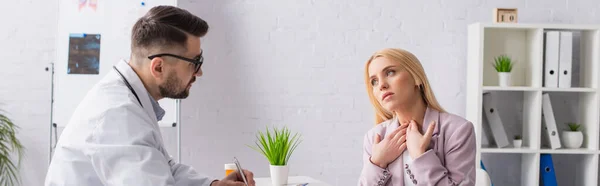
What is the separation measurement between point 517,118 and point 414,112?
2.28 meters

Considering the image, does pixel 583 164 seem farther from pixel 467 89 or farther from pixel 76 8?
pixel 76 8

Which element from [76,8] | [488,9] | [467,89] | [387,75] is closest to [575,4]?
[488,9]

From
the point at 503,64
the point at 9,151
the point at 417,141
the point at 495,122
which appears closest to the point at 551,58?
the point at 503,64

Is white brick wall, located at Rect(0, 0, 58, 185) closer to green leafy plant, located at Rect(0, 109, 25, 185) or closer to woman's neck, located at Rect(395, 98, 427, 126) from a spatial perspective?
green leafy plant, located at Rect(0, 109, 25, 185)

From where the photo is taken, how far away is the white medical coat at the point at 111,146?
Answer: 4.77ft

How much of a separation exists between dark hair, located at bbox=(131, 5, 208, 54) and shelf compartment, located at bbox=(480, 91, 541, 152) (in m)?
2.46

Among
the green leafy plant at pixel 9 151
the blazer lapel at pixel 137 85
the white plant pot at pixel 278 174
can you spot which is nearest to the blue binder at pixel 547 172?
the white plant pot at pixel 278 174

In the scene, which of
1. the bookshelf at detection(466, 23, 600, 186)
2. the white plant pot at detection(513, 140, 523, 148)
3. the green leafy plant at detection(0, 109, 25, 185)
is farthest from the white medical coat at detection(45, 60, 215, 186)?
the white plant pot at detection(513, 140, 523, 148)

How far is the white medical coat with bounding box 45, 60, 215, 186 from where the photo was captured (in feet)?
4.77

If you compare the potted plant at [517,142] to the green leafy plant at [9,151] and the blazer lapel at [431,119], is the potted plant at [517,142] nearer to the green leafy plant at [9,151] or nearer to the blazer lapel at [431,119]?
the blazer lapel at [431,119]

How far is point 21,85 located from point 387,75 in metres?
2.58

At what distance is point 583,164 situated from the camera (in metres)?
3.94

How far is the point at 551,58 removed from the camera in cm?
378

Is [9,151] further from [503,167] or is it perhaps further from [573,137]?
[573,137]
